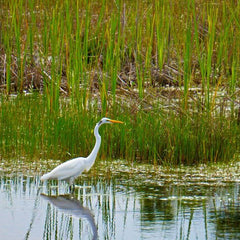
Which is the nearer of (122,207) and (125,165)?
(122,207)

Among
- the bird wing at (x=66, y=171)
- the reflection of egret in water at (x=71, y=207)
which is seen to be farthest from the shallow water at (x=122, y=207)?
the bird wing at (x=66, y=171)

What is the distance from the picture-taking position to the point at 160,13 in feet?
29.5

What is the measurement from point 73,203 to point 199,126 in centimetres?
170

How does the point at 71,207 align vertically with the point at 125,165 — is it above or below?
below

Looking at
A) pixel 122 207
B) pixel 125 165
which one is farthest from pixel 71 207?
pixel 125 165

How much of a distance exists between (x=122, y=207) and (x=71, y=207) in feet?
1.21

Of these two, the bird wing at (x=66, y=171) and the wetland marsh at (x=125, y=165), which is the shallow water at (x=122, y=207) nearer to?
the wetland marsh at (x=125, y=165)

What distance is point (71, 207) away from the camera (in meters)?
5.03

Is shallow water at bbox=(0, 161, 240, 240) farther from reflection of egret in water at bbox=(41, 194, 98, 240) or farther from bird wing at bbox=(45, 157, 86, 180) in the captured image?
bird wing at bbox=(45, 157, 86, 180)

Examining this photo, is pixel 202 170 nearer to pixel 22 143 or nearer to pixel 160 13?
pixel 22 143

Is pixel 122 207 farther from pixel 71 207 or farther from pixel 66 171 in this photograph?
pixel 66 171

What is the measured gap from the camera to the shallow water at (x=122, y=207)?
14.4ft

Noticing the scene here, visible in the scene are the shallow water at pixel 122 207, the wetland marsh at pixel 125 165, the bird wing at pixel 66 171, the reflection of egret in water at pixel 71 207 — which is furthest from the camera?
the bird wing at pixel 66 171

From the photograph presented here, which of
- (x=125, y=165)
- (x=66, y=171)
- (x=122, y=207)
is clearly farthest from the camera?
(x=125, y=165)
